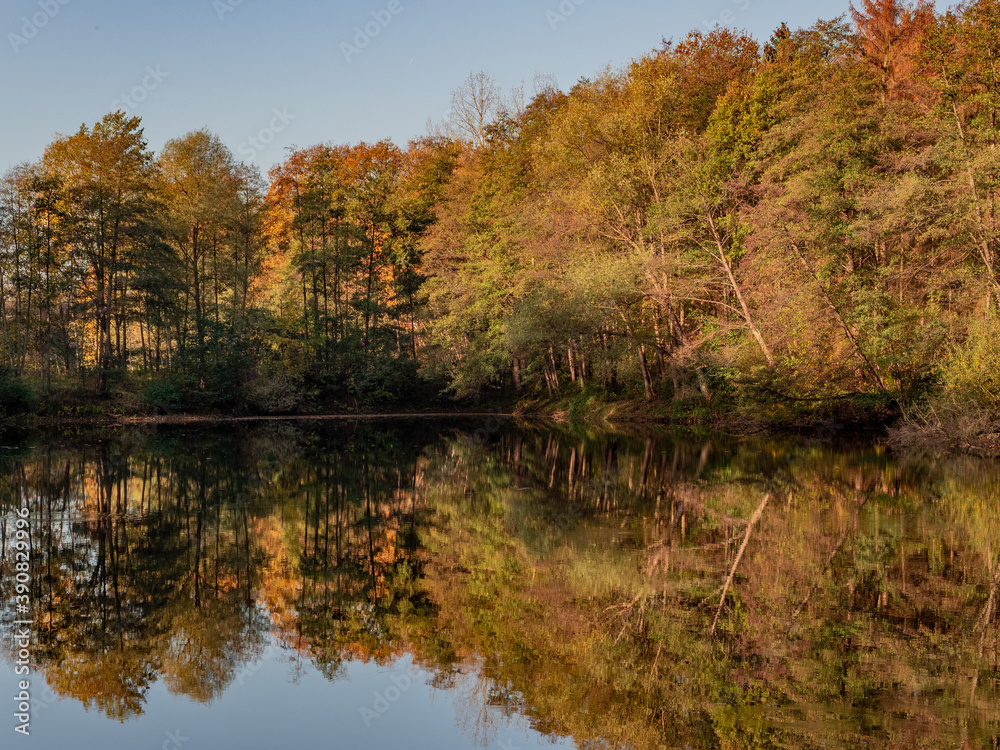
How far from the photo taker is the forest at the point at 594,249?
2309 centimetres

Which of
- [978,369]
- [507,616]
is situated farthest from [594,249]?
[507,616]

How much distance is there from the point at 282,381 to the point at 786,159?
24485 mm

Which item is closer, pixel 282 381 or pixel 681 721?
pixel 681 721

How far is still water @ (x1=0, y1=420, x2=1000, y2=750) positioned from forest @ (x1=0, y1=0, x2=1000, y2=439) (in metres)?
11.4

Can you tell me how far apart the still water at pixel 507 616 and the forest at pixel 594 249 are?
37.5ft

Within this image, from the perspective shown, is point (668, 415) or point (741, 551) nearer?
point (741, 551)

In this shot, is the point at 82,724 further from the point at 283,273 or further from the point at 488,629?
the point at 283,273

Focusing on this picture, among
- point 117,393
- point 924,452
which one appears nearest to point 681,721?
point 924,452

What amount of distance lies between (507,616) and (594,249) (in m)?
27.4

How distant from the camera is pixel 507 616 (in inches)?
267

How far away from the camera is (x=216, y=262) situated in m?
44.5

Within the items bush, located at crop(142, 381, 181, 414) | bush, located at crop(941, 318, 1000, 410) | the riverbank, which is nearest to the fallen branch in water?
bush, located at crop(941, 318, 1000, 410)

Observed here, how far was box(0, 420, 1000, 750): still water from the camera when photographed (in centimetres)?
495

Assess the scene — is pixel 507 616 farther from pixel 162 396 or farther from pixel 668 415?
pixel 162 396
